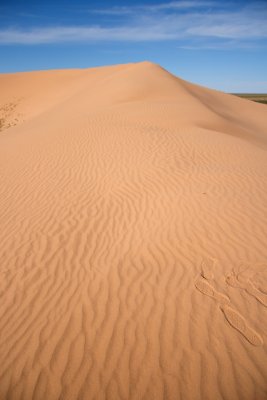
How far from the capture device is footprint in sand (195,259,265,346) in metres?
3.10

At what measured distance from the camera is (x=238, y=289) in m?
3.66

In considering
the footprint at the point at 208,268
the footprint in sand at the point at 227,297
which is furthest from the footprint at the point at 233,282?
the footprint at the point at 208,268

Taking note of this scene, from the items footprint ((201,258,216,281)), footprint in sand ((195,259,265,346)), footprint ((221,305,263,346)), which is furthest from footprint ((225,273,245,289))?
footprint ((221,305,263,346))

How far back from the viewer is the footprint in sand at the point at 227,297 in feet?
10.2

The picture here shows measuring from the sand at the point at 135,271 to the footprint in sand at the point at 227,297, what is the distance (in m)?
0.01

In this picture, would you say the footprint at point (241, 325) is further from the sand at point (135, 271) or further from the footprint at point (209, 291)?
the footprint at point (209, 291)

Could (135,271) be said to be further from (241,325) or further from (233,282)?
(241,325)

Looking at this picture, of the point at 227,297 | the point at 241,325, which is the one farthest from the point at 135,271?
the point at 241,325

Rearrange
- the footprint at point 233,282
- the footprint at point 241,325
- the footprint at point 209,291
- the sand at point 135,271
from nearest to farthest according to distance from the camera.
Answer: the sand at point 135,271, the footprint at point 241,325, the footprint at point 209,291, the footprint at point 233,282

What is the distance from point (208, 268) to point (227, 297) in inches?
22.9

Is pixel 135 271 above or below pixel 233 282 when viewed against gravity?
below

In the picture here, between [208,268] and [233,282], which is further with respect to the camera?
[208,268]

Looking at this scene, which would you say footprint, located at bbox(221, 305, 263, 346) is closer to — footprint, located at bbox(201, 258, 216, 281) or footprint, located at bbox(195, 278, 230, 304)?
footprint, located at bbox(195, 278, 230, 304)

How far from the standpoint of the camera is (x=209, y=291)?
3697 mm
